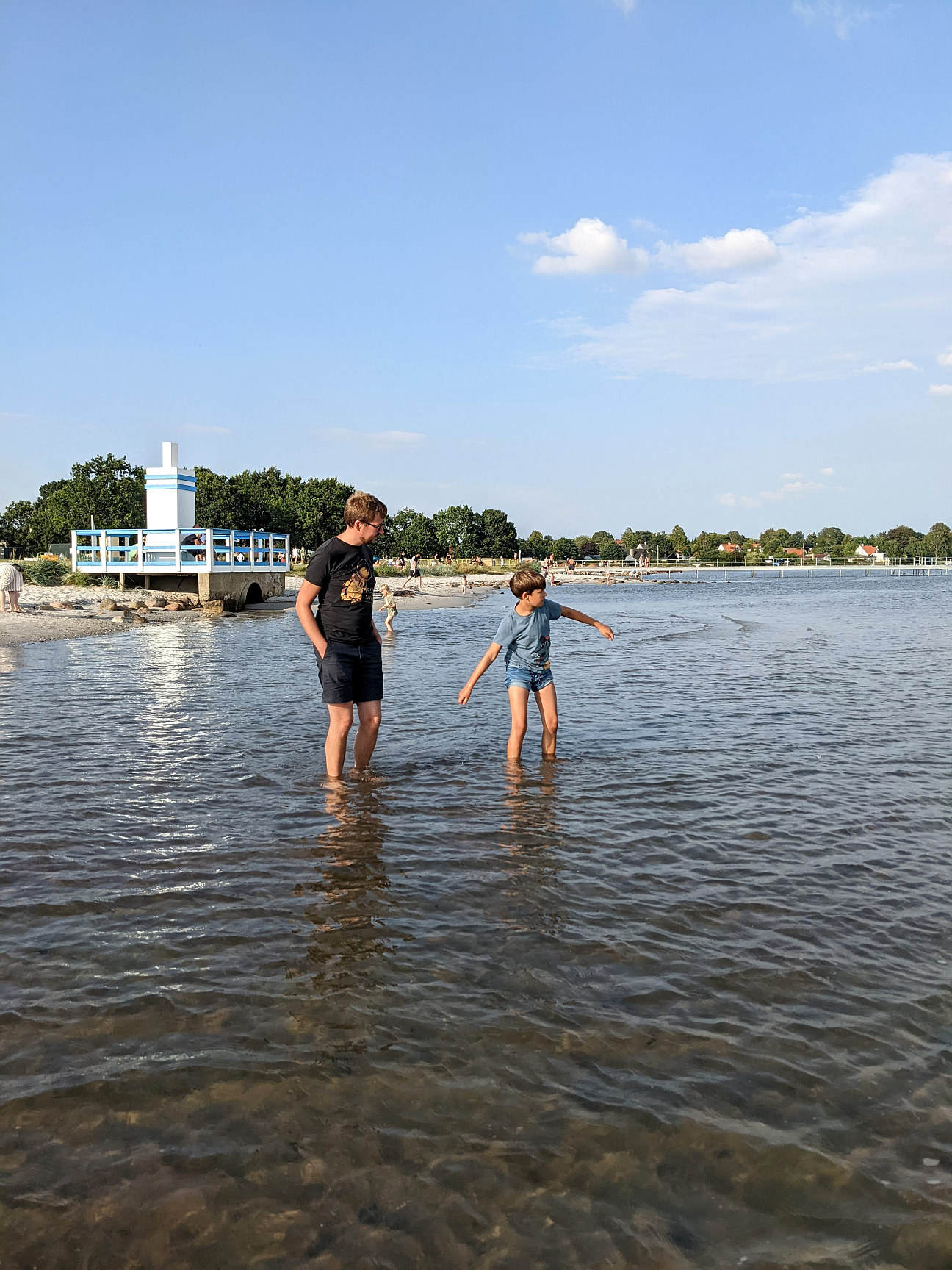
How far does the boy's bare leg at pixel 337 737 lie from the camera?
7.37 metres

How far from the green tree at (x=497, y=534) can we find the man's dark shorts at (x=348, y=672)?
14379cm

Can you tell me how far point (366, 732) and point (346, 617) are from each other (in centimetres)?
123

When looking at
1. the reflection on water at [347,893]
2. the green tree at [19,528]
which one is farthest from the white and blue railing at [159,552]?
the green tree at [19,528]

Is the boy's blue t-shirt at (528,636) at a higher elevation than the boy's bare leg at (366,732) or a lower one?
higher

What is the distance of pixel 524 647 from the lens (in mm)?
8195

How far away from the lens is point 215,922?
4766mm

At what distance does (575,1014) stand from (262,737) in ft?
22.4

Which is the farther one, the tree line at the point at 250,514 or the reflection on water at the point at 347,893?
the tree line at the point at 250,514

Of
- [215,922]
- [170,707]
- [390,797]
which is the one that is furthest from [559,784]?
[170,707]

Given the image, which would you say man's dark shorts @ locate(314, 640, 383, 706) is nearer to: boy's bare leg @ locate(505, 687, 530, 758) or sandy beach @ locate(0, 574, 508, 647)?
boy's bare leg @ locate(505, 687, 530, 758)

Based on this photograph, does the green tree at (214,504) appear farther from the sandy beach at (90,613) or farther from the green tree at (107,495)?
→ the sandy beach at (90,613)

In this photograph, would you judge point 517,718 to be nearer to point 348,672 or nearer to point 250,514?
point 348,672

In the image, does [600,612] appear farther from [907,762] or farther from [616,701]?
[907,762]

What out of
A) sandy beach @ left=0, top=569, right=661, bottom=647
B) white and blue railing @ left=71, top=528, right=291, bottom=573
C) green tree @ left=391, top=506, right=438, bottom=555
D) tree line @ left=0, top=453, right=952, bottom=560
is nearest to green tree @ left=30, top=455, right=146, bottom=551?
tree line @ left=0, top=453, right=952, bottom=560
